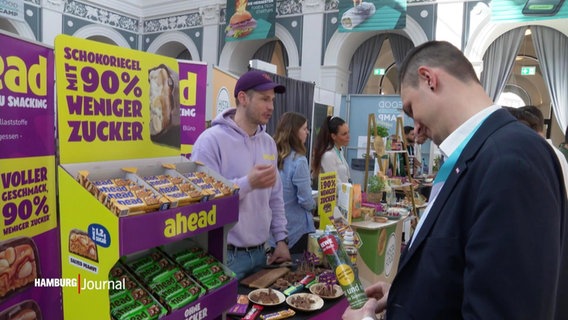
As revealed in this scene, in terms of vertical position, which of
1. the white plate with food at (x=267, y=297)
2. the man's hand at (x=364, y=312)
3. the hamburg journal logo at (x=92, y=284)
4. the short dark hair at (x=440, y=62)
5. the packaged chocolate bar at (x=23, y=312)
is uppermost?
the short dark hair at (x=440, y=62)

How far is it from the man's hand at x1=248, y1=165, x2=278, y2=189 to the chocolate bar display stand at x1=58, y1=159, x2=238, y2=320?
54 cm

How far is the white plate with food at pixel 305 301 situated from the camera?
5.41 feet

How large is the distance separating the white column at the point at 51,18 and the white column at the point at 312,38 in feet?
18.9

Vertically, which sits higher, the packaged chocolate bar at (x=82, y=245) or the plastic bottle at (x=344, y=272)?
the packaged chocolate bar at (x=82, y=245)

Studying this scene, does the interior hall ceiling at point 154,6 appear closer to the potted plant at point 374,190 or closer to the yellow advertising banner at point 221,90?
the yellow advertising banner at point 221,90

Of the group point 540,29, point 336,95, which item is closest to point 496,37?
point 540,29

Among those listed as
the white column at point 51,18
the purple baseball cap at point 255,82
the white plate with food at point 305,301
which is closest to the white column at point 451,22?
the purple baseball cap at point 255,82

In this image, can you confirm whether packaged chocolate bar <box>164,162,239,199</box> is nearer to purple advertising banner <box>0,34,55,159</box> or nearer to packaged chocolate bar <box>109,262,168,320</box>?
packaged chocolate bar <box>109,262,168,320</box>

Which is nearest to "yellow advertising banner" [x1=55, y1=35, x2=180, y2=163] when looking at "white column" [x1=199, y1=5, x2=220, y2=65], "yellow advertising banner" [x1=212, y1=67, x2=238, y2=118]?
"yellow advertising banner" [x1=212, y1=67, x2=238, y2=118]

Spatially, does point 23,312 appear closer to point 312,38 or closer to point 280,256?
point 280,256

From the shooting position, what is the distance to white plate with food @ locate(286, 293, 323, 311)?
165 centimetres

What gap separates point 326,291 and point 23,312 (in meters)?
1.26

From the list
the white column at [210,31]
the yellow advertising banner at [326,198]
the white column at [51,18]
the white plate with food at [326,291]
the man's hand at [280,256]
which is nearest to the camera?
the white plate with food at [326,291]

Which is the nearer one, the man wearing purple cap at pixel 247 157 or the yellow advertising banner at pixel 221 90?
the man wearing purple cap at pixel 247 157
